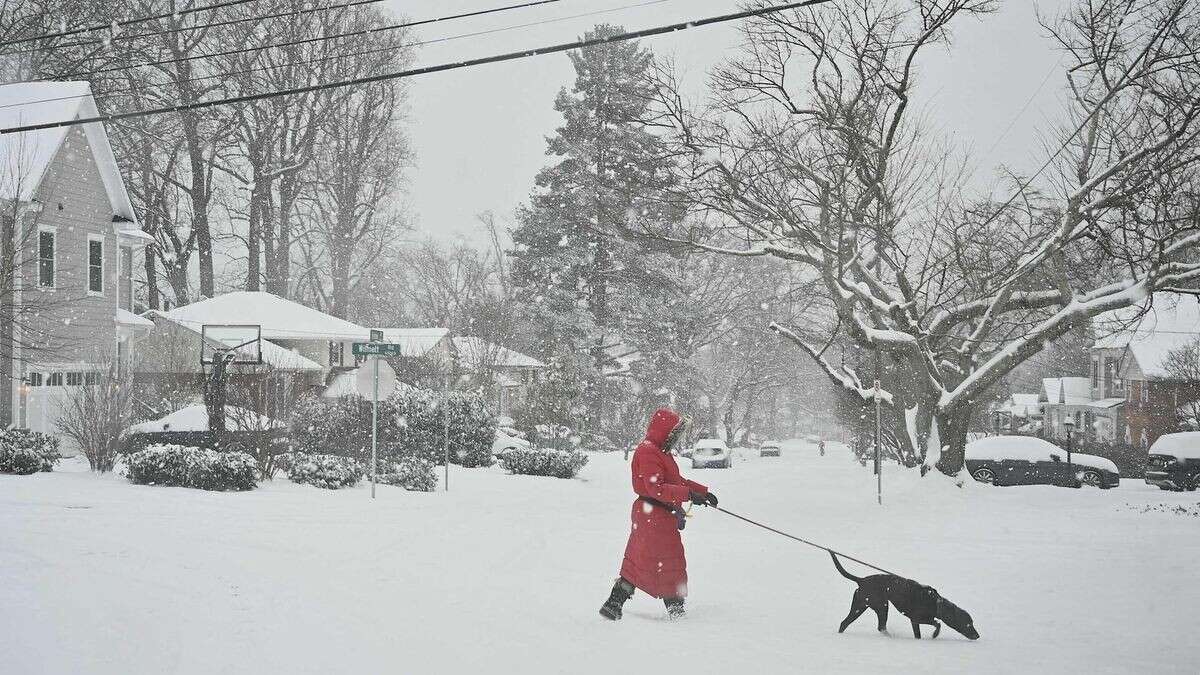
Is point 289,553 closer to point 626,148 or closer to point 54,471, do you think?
point 54,471

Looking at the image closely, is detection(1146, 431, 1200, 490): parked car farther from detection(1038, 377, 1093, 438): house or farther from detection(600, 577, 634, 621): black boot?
detection(1038, 377, 1093, 438): house

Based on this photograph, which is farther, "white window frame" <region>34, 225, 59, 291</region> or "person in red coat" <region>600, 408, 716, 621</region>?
"white window frame" <region>34, 225, 59, 291</region>

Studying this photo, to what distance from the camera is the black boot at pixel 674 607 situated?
8641 mm

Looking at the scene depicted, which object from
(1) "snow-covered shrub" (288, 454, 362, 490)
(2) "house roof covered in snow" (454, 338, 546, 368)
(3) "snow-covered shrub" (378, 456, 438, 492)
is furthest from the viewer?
(2) "house roof covered in snow" (454, 338, 546, 368)

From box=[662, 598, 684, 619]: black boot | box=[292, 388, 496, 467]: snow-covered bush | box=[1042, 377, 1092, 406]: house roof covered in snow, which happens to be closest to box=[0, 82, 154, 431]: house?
box=[292, 388, 496, 467]: snow-covered bush

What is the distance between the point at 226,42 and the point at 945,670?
3781 cm

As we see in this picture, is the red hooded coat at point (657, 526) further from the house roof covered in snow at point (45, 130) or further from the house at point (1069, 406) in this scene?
the house at point (1069, 406)

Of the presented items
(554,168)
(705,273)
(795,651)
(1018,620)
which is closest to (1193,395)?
(705,273)

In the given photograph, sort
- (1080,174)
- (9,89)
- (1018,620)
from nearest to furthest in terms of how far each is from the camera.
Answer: (1018,620) < (1080,174) < (9,89)

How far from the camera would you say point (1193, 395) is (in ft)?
135

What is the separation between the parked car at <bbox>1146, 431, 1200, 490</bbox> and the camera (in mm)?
31516

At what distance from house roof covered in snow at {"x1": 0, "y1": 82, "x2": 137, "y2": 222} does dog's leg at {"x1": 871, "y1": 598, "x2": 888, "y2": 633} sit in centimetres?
2228

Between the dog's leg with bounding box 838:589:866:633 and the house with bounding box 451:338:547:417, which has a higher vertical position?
the house with bounding box 451:338:547:417

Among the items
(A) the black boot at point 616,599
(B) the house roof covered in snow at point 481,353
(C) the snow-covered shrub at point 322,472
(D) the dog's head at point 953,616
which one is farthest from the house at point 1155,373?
(A) the black boot at point 616,599
